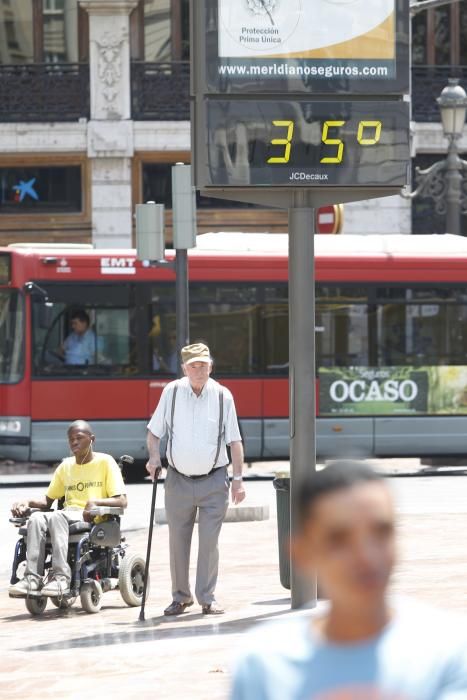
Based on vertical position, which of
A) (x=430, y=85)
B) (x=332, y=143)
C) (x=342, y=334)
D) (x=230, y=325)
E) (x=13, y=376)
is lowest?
(x=13, y=376)

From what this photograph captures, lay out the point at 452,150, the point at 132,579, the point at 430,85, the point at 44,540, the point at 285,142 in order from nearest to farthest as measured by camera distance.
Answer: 1. the point at 285,142
2. the point at 44,540
3. the point at 132,579
4. the point at 452,150
5. the point at 430,85

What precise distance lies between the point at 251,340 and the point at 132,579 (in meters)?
10.8

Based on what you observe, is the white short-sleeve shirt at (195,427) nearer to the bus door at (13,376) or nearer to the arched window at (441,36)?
the bus door at (13,376)

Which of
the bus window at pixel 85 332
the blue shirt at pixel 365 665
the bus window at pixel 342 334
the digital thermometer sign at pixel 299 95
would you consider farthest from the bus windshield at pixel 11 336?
the blue shirt at pixel 365 665

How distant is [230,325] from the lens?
21109 mm

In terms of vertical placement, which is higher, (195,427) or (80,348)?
(195,427)

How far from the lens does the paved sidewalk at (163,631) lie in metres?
7.37

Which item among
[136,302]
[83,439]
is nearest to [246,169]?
[83,439]

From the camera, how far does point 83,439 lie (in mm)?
10516

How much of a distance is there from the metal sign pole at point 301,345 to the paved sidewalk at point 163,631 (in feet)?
2.59

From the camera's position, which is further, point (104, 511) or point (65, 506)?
point (65, 506)

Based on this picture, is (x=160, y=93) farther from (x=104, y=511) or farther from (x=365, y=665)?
(x=365, y=665)

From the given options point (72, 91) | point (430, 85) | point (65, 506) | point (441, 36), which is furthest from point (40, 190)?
point (65, 506)

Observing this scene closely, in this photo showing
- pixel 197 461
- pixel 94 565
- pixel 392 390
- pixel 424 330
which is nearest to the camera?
pixel 197 461
